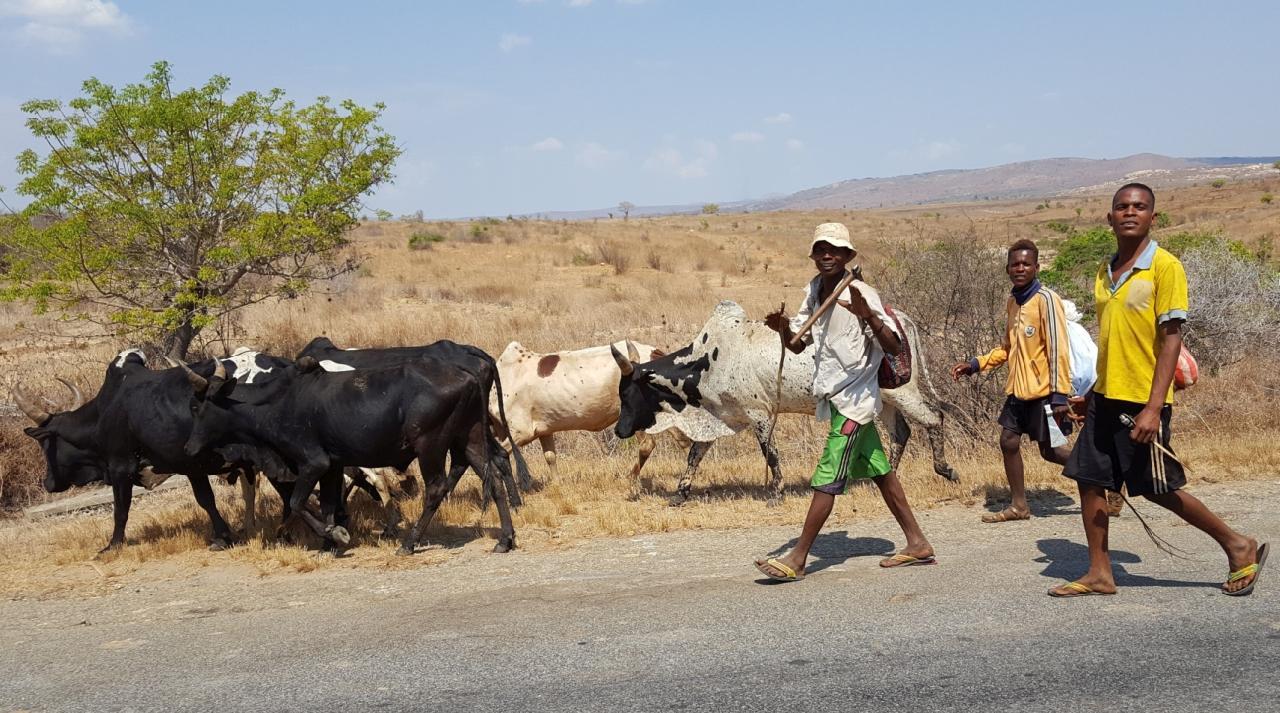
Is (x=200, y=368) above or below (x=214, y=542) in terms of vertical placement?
above

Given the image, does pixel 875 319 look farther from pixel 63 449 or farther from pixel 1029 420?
pixel 63 449

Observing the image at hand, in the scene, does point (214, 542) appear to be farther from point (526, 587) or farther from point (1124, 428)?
point (1124, 428)

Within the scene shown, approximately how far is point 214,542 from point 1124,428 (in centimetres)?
720

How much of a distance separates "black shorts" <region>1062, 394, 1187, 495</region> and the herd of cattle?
7.47 ft

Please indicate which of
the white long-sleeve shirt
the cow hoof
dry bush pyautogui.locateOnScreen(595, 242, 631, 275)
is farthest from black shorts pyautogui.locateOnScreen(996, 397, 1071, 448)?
dry bush pyautogui.locateOnScreen(595, 242, 631, 275)

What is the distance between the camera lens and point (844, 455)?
21.8 ft

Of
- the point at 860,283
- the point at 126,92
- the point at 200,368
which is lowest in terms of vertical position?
→ the point at 200,368

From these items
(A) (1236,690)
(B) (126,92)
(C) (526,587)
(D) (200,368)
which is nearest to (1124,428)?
(A) (1236,690)

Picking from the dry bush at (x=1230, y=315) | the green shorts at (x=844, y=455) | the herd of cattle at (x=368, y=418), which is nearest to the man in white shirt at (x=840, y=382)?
the green shorts at (x=844, y=455)

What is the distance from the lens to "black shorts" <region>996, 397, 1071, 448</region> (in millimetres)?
7766

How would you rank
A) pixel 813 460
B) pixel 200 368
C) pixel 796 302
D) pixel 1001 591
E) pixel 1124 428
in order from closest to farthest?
pixel 1124 428
pixel 1001 591
pixel 200 368
pixel 813 460
pixel 796 302

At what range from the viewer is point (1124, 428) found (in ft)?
19.3

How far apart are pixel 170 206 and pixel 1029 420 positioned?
536 inches

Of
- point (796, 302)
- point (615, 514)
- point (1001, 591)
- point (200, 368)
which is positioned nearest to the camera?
point (1001, 591)
